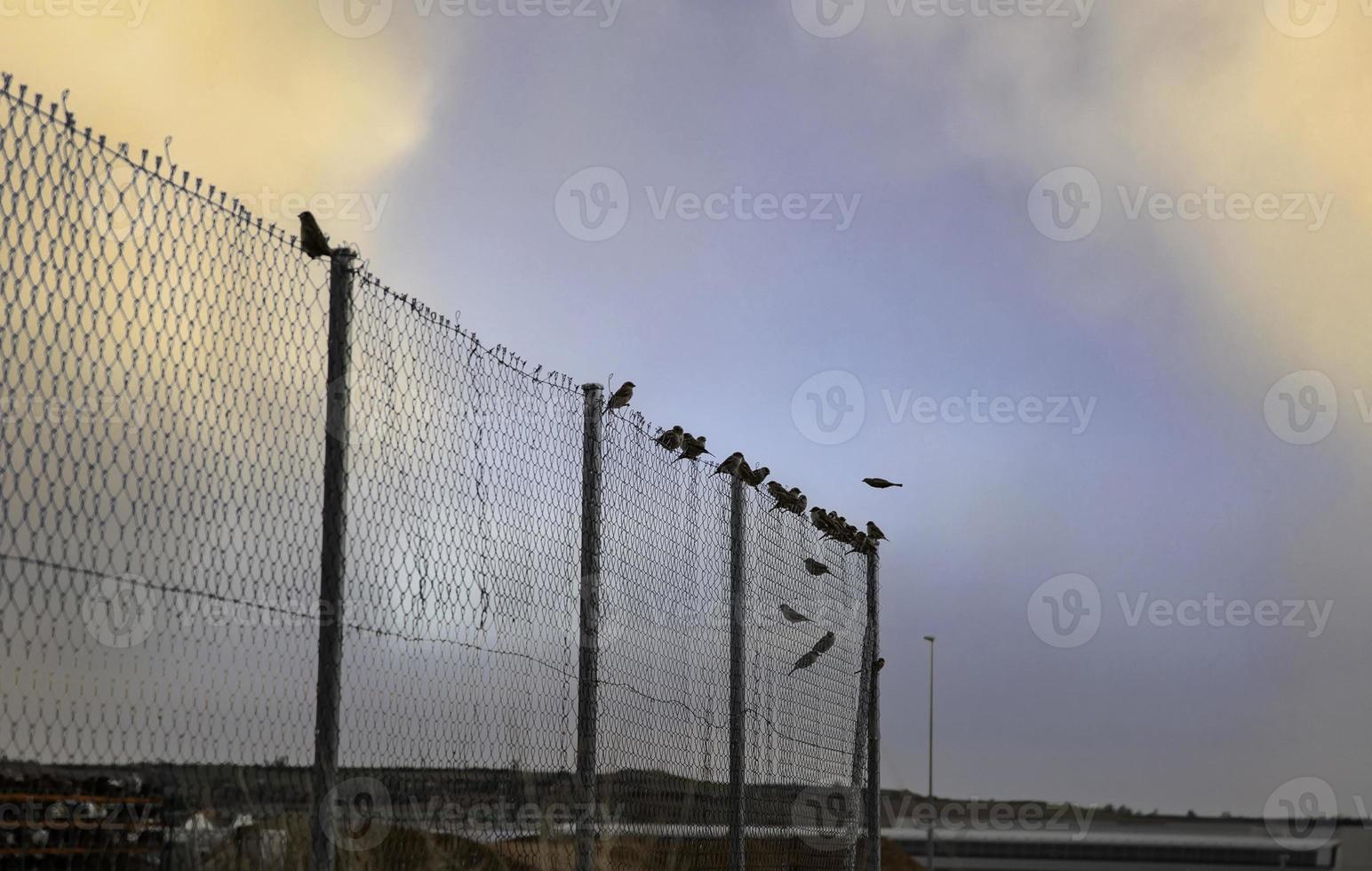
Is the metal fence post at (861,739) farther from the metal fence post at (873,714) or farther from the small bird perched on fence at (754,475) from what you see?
the small bird perched on fence at (754,475)

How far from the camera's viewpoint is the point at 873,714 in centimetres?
1075

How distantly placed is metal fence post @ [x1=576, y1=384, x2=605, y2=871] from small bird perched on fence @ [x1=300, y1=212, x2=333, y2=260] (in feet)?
6.04

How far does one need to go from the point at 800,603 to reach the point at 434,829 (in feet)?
15.3

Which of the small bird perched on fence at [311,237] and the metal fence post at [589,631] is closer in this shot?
A: the small bird perched on fence at [311,237]

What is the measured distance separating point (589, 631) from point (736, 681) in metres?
1.93

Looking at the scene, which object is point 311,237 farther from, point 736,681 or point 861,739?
point 861,739

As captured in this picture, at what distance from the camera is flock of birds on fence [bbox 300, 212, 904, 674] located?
4402 mm

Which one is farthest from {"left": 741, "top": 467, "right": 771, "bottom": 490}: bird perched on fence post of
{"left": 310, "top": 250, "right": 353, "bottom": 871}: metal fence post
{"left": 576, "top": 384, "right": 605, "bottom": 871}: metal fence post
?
{"left": 310, "top": 250, "right": 353, "bottom": 871}: metal fence post

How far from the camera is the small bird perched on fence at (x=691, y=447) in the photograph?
23.9 feet

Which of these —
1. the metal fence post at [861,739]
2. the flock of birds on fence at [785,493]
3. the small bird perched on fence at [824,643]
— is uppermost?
the flock of birds on fence at [785,493]

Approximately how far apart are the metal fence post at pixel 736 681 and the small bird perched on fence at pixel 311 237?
372 cm

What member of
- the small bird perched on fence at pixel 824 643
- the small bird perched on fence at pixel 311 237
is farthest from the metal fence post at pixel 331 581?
the small bird perched on fence at pixel 824 643

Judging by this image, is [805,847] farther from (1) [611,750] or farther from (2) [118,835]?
(2) [118,835]

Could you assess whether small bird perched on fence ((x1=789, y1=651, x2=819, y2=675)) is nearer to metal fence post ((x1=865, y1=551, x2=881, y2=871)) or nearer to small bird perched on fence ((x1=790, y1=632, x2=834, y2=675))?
small bird perched on fence ((x1=790, y1=632, x2=834, y2=675))
